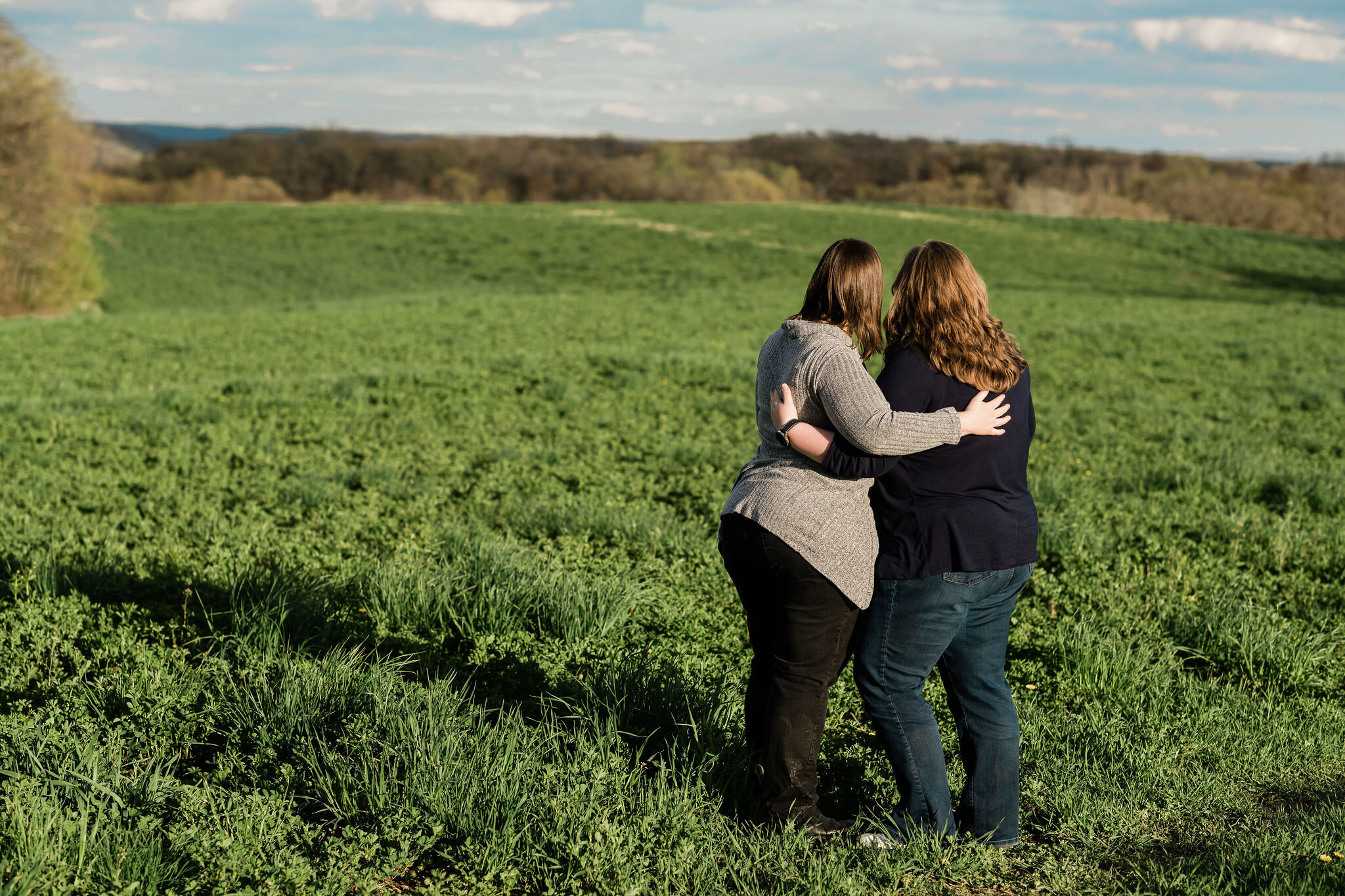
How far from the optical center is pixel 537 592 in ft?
15.7

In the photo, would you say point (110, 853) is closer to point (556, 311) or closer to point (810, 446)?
point (810, 446)

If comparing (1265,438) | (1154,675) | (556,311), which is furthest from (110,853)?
(556,311)

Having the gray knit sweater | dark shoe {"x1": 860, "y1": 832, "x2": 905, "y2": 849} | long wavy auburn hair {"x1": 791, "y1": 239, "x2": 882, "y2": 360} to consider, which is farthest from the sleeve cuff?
dark shoe {"x1": 860, "y1": 832, "x2": 905, "y2": 849}

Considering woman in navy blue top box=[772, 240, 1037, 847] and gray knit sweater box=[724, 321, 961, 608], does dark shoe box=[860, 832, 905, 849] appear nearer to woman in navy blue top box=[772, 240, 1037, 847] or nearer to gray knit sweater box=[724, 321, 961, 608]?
woman in navy blue top box=[772, 240, 1037, 847]

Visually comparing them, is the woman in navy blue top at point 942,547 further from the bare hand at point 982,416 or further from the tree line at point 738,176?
the tree line at point 738,176

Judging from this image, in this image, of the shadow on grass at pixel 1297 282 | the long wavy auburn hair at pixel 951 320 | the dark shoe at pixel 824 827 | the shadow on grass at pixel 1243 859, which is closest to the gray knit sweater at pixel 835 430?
the long wavy auburn hair at pixel 951 320

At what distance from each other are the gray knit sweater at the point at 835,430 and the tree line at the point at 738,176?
68.7 metres

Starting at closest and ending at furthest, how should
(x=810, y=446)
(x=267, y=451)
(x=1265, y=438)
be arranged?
(x=810, y=446) → (x=267, y=451) → (x=1265, y=438)

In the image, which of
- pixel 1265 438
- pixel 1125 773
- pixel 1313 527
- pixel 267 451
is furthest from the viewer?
pixel 1265 438

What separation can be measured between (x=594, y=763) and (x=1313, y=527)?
604 centimetres

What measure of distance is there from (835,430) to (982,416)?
0.46m

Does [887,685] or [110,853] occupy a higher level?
[887,685]

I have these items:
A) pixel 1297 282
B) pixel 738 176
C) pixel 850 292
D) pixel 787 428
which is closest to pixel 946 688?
pixel 787 428

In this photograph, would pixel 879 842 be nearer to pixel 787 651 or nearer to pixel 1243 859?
pixel 787 651
